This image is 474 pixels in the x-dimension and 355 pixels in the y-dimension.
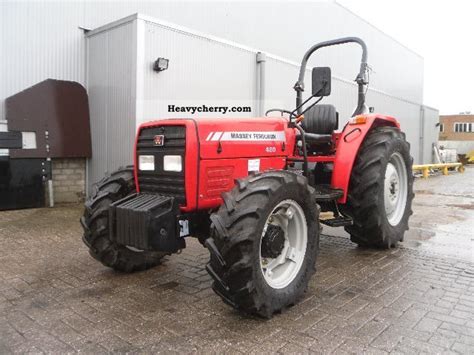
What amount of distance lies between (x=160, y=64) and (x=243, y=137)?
13.8 feet

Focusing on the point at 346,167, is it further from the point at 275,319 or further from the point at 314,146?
the point at 275,319

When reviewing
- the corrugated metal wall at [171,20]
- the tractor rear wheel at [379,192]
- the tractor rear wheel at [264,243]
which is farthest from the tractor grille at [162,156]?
the corrugated metal wall at [171,20]

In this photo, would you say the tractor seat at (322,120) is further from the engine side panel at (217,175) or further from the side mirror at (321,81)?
the engine side panel at (217,175)

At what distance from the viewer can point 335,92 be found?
13000 mm

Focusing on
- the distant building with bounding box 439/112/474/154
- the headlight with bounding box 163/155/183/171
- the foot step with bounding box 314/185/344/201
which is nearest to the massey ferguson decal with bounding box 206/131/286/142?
the headlight with bounding box 163/155/183/171

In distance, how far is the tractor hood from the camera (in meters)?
3.29

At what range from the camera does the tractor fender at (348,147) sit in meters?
4.34

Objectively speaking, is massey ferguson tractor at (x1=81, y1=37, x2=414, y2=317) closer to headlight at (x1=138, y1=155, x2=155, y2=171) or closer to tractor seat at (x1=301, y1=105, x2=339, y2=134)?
headlight at (x1=138, y1=155, x2=155, y2=171)

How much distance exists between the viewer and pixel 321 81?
3.75 metres

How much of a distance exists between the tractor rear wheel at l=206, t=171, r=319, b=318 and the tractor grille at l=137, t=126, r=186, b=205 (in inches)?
22.0

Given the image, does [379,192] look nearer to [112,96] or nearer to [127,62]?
[127,62]

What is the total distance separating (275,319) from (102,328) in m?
1.19

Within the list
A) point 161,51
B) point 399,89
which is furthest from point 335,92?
point 399,89

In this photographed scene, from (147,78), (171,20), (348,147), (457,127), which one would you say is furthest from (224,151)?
(457,127)
